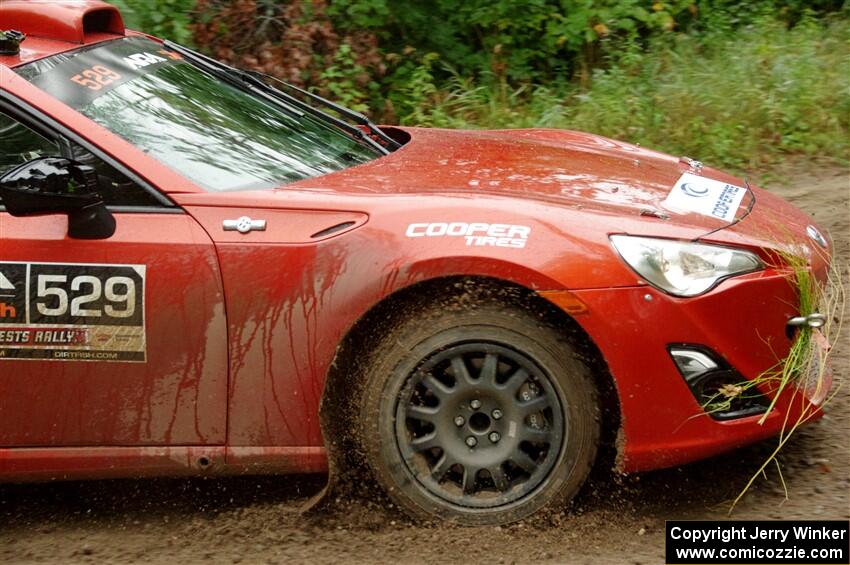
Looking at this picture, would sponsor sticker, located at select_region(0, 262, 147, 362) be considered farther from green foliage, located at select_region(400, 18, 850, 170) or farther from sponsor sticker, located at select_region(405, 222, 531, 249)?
green foliage, located at select_region(400, 18, 850, 170)

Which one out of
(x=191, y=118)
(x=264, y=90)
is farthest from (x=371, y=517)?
(x=264, y=90)

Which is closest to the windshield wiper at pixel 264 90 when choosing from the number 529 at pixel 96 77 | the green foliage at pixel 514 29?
the number 529 at pixel 96 77

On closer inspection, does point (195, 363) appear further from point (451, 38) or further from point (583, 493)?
point (451, 38)

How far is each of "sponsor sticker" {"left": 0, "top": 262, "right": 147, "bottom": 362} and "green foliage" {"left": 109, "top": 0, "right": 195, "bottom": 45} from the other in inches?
185

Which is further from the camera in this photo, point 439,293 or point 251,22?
point 251,22

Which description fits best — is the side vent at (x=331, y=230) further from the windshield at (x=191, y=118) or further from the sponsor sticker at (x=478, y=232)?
the windshield at (x=191, y=118)

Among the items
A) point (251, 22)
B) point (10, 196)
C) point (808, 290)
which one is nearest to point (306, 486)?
point (10, 196)

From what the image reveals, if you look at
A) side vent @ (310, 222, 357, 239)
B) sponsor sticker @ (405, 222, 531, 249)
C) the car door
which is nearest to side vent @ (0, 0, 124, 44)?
the car door

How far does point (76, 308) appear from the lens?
3.37 m

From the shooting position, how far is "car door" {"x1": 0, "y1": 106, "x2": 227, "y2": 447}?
3365 millimetres

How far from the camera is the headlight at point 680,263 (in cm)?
330

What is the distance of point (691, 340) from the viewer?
3.28m

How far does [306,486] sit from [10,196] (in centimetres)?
144

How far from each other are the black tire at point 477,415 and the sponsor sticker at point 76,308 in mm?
741
